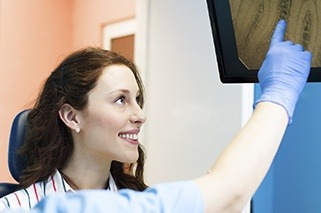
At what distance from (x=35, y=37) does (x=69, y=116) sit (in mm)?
1970

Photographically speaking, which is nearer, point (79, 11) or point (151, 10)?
point (151, 10)

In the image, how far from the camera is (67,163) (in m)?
1.88

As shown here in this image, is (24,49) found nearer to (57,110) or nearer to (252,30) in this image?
(57,110)

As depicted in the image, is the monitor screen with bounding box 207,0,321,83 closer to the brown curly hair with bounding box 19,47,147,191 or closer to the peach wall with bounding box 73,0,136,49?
the brown curly hair with bounding box 19,47,147,191

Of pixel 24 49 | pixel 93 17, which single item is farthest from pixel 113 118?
pixel 93 17

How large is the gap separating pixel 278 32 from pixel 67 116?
0.90 m

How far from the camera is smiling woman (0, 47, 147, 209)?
1767mm

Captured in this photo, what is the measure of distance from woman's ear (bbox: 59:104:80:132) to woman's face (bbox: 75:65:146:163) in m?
0.02

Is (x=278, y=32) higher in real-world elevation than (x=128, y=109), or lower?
higher

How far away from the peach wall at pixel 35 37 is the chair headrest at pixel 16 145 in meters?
1.41

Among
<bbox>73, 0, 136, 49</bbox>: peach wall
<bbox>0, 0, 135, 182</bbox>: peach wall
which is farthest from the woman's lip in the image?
<bbox>73, 0, 136, 49</bbox>: peach wall

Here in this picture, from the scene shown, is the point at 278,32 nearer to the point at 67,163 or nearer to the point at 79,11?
the point at 67,163

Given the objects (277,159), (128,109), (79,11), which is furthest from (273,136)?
(79,11)

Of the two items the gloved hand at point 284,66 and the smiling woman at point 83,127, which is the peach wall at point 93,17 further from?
the gloved hand at point 284,66
